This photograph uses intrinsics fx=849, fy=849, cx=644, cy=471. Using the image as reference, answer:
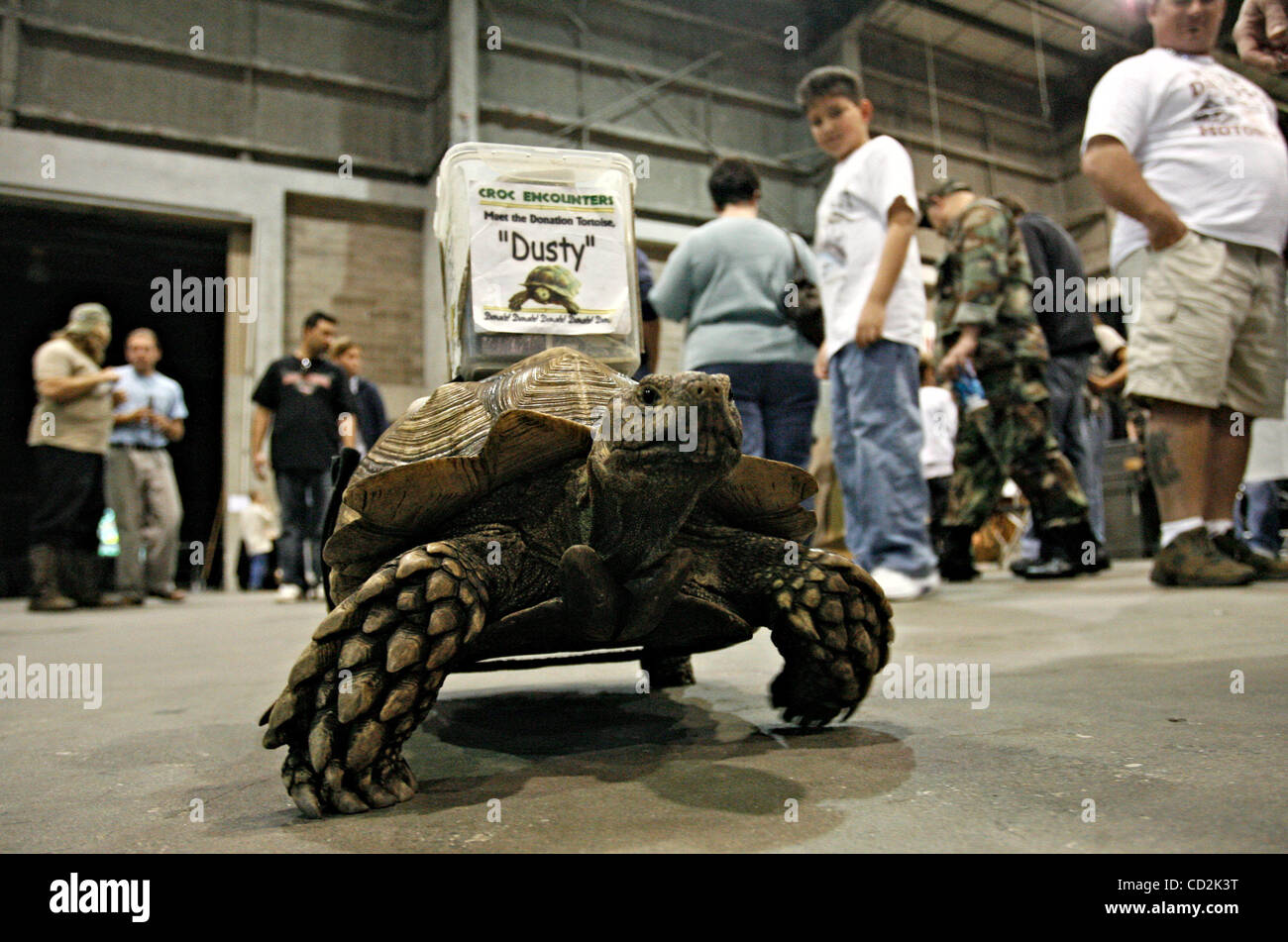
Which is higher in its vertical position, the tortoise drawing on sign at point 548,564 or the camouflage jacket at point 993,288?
the camouflage jacket at point 993,288

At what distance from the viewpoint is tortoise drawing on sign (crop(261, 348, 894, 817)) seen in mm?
1077

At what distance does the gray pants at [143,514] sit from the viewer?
637cm

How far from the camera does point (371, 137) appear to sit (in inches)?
459

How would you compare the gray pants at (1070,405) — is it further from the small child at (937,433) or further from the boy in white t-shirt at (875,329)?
the boy in white t-shirt at (875,329)

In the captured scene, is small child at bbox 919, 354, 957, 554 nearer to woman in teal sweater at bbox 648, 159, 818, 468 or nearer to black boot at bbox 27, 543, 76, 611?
woman in teal sweater at bbox 648, 159, 818, 468

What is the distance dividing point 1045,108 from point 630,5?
809cm

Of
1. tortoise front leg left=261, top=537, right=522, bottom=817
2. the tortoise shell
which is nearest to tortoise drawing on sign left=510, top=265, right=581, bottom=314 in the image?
the tortoise shell

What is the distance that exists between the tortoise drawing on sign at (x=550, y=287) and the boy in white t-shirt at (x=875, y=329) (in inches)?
77.4

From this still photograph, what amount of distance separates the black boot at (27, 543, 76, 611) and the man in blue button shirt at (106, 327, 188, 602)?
61 centimetres

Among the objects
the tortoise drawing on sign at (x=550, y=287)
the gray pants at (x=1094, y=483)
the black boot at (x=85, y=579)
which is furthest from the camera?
the black boot at (x=85, y=579)

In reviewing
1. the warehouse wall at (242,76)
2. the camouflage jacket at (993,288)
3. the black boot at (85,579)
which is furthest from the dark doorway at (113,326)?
the camouflage jacket at (993,288)

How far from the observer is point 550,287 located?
185 cm
